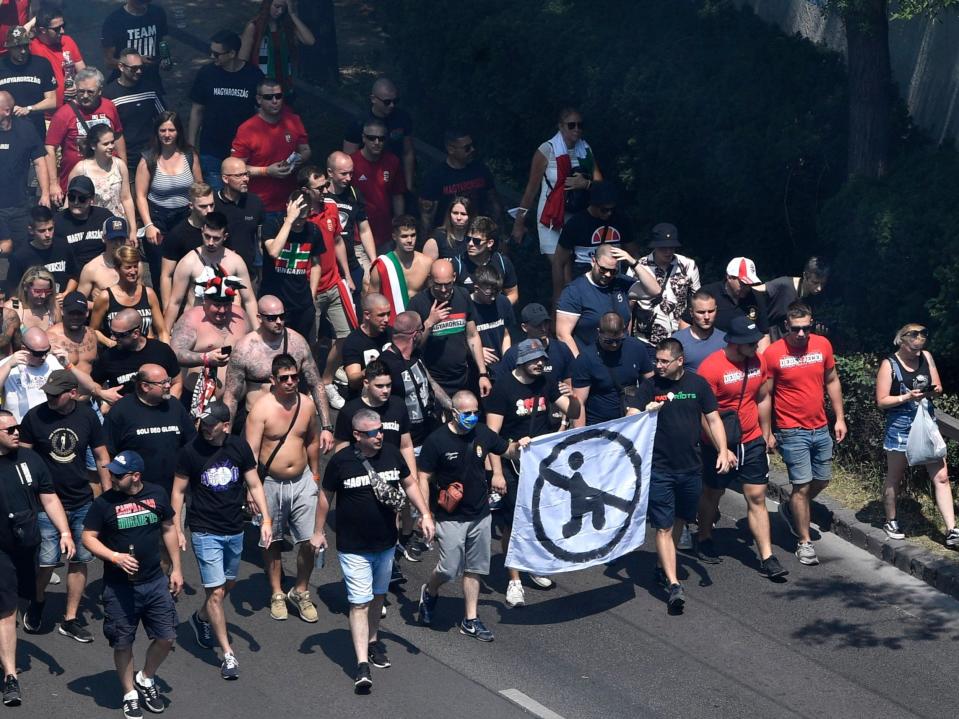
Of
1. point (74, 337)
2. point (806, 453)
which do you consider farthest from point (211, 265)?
point (806, 453)

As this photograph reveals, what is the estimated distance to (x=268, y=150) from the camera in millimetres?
16078

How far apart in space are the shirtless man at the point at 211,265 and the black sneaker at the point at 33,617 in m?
3.14

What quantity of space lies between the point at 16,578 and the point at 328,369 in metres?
4.45

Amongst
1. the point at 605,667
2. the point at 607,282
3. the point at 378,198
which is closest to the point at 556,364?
the point at 607,282

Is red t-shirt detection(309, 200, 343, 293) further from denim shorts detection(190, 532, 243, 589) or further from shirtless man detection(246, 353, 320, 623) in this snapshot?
denim shorts detection(190, 532, 243, 589)

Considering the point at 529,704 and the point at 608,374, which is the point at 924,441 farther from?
the point at 529,704

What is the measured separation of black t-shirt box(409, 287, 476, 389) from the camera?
13.7 metres

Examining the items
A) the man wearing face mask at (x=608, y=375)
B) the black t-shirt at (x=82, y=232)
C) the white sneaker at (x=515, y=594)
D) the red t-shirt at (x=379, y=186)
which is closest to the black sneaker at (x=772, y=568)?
the man wearing face mask at (x=608, y=375)

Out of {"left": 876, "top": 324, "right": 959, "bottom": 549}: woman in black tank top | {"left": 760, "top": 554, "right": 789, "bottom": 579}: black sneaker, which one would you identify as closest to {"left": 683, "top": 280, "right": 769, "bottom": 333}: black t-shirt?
{"left": 876, "top": 324, "right": 959, "bottom": 549}: woman in black tank top

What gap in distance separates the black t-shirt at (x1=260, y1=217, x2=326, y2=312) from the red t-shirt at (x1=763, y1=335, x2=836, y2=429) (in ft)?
13.6

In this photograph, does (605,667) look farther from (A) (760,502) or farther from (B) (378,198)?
(B) (378,198)

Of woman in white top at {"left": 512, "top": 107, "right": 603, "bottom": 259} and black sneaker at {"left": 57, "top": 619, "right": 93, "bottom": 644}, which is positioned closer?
black sneaker at {"left": 57, "top": 619, "right": 93, "bottom": 644}

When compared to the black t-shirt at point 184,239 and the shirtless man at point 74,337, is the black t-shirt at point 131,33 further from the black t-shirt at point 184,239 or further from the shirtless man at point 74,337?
the shirtless man at point 74,337

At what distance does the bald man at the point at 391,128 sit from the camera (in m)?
16.7
